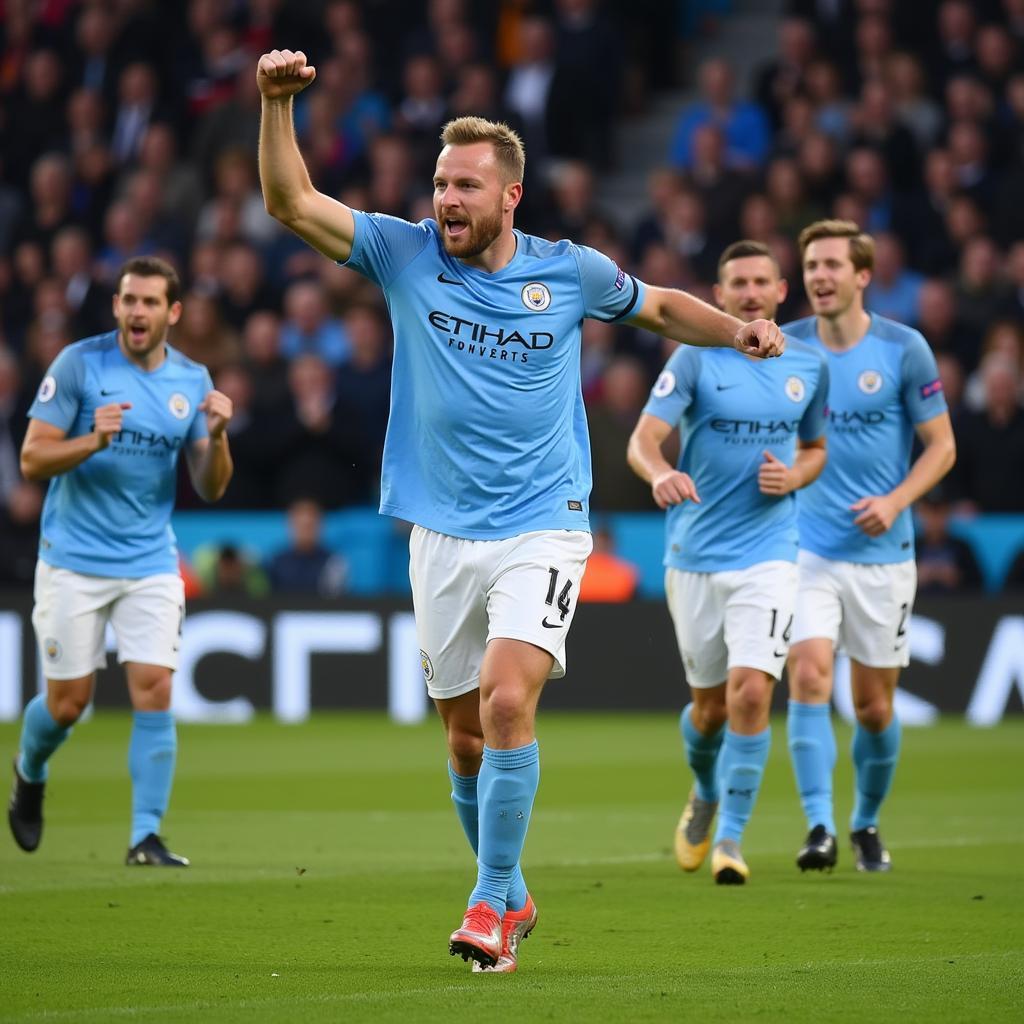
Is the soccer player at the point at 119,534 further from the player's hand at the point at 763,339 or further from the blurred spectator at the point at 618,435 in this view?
the blurred spectator at the point at 618,435

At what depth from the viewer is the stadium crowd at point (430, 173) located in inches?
666

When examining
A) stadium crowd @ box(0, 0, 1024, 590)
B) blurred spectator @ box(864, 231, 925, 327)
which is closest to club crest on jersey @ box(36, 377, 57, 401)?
stadium crowd @ box(0, 0, 1024, 590)

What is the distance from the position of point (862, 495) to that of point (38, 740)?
3769mm

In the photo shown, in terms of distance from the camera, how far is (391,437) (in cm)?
662

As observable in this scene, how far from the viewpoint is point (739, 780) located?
28.3 ft

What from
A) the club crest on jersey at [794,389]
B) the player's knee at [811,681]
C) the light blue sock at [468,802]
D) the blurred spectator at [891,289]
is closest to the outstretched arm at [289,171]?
the light blue sock at [468,802]

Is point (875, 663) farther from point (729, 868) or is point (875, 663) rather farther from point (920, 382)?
point (729, 868)

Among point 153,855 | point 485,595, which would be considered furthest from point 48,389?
point 485,595

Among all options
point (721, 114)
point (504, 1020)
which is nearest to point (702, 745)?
point (504, 1020)

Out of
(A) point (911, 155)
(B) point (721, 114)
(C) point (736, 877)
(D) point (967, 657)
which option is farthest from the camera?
(B) point (721, 114)

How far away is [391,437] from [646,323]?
35.3 inches

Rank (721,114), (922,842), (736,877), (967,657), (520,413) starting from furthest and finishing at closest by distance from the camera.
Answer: (721,114)
(967,657)
(922,842)
(736,877)
(520,413)

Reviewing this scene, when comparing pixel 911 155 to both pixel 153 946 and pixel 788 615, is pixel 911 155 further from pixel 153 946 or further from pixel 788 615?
pixel 153 946

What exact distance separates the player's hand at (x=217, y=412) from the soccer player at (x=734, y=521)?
5.72 ft
